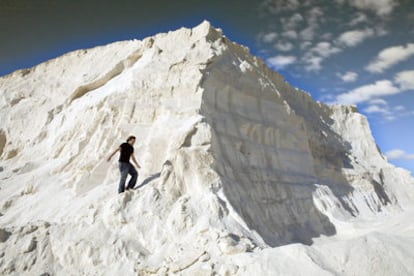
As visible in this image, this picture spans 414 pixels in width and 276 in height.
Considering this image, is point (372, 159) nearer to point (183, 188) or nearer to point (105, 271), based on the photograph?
point (183, 188)

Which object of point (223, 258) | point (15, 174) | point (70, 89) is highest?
point (70, 89)

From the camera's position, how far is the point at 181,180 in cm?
995

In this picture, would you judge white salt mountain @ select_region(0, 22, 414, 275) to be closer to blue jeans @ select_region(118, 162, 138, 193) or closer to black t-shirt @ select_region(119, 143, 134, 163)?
blue jeans @ select_region(118, 162, 138, 193)

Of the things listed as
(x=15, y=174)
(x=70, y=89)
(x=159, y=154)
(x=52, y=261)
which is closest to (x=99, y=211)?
(x=52, y=261)

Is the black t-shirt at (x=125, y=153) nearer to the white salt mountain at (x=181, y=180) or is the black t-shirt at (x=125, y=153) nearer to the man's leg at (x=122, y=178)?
the man's leg at (x=122, y=178)

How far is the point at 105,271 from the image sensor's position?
7918 millimetres

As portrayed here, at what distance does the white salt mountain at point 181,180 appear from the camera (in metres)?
7.74

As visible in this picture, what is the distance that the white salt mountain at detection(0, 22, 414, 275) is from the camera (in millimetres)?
7738

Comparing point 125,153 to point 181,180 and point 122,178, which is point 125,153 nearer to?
point 122,178

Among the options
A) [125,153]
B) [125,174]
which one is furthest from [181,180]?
[125,153]

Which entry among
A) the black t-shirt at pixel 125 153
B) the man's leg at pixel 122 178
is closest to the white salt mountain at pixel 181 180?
the man's leg at pixel 122 178

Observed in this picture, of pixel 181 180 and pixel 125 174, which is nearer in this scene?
pixel 125 174

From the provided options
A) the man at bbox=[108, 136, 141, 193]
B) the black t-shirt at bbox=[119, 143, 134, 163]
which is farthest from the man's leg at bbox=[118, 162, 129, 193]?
the black t-shirt at bbox=[119, 143, 134, 163]

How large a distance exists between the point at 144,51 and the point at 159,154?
6507 mm
